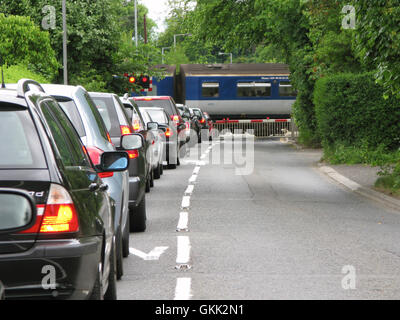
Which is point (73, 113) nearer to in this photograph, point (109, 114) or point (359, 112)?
point (109, 114)

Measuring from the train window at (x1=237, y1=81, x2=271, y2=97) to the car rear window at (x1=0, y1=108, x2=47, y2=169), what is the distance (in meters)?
49.9

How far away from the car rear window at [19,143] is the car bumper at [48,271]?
0.41 m

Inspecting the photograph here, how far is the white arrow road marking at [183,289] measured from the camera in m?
7.04

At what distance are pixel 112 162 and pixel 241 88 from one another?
48183 mm

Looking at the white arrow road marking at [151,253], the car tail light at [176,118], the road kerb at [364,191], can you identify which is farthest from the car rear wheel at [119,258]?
the car tail light at [176,118]

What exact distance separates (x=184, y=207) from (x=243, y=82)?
40.7 m

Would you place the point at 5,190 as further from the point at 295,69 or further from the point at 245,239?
the point at 295,69

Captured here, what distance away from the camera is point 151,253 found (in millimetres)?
9477

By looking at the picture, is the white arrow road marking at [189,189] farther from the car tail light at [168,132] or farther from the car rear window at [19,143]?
the car rear window at [19,143]

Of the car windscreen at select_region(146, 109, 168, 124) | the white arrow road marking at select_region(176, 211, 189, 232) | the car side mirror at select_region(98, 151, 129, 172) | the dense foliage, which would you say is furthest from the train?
the car side mirror at select_region(98, 151, 129, 172)

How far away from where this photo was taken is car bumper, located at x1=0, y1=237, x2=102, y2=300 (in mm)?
4383

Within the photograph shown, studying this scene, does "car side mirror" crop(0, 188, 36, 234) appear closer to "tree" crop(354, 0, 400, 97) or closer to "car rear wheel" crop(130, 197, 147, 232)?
"car rear wheel" crop(130, 197, 147, 232)

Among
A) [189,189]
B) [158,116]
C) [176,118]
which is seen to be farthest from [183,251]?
[176,118]

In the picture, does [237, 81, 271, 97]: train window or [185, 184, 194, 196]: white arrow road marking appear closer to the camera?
[185, 184, 194, 196]: white arrow road marking
